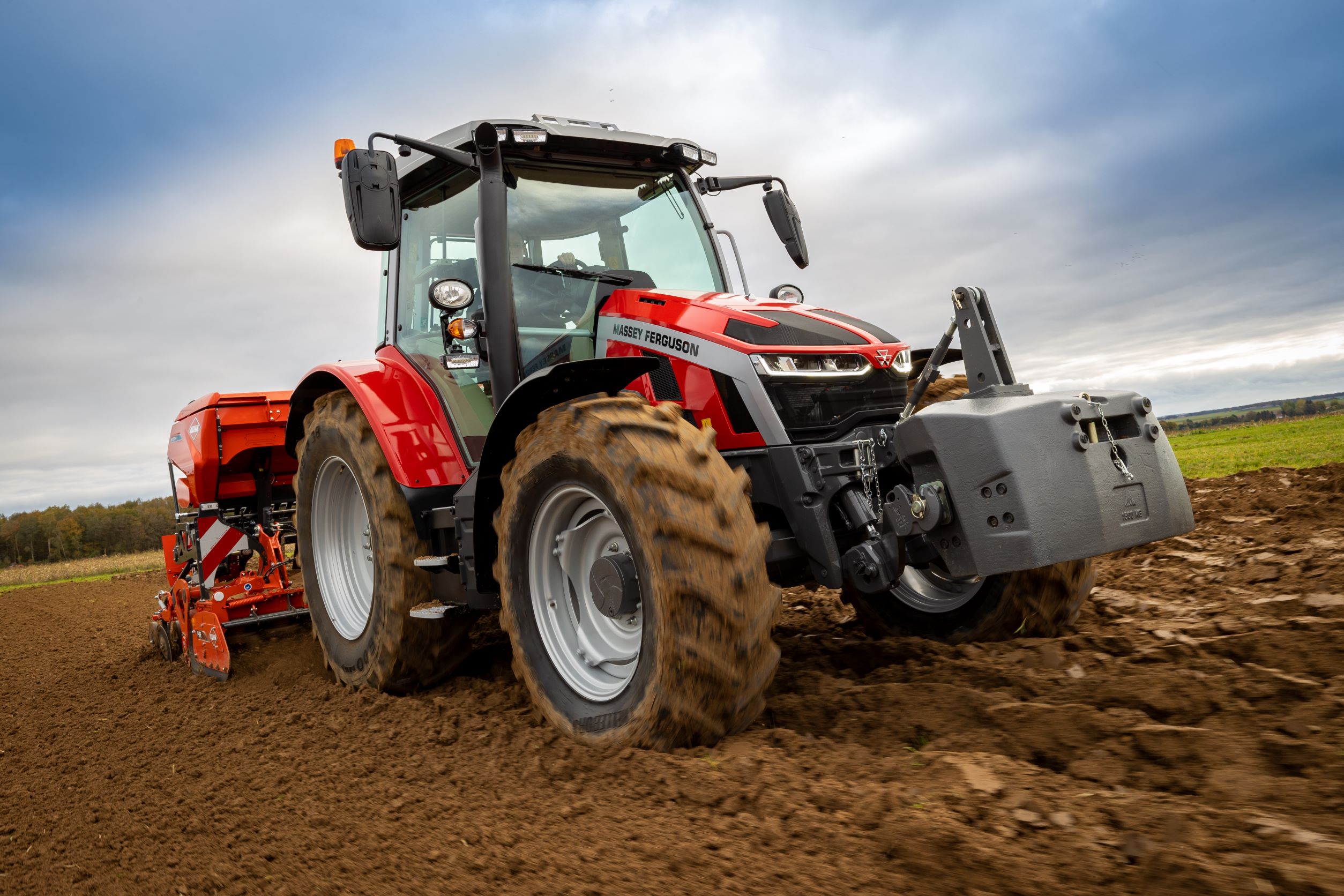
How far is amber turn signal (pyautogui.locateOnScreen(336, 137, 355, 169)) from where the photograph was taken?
13.6 ft

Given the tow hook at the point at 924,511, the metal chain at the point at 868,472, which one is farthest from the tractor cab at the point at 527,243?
the tow hook at the point at 924,511

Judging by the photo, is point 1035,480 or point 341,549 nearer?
point 1035,480

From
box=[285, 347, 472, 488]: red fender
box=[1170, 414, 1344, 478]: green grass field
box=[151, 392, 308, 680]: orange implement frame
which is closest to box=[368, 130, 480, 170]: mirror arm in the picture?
box=[285, 347, 472, 488]: red fender

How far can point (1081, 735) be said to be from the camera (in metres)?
2.75

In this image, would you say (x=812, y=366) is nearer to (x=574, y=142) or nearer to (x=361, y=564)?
(x=574, y=142)

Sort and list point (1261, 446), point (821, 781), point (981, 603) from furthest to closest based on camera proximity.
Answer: point (1261, 446) < point (981, 603) < point (821, 781)

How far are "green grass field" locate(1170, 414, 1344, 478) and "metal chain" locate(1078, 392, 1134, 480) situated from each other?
3.80 m

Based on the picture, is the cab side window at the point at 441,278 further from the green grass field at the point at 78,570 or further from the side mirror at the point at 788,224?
the green grass field at the point at 78,570

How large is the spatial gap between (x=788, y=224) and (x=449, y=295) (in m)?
1.77

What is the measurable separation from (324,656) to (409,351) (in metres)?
1.73

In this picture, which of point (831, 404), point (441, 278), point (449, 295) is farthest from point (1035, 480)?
point (441, 278)

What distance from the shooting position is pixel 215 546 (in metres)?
6.32

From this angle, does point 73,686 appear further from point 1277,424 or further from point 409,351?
point 1277,424

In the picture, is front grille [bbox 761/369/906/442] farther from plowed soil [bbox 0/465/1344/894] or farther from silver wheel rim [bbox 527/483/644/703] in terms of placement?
plowed soil [bbox 0/465/1344/894]
